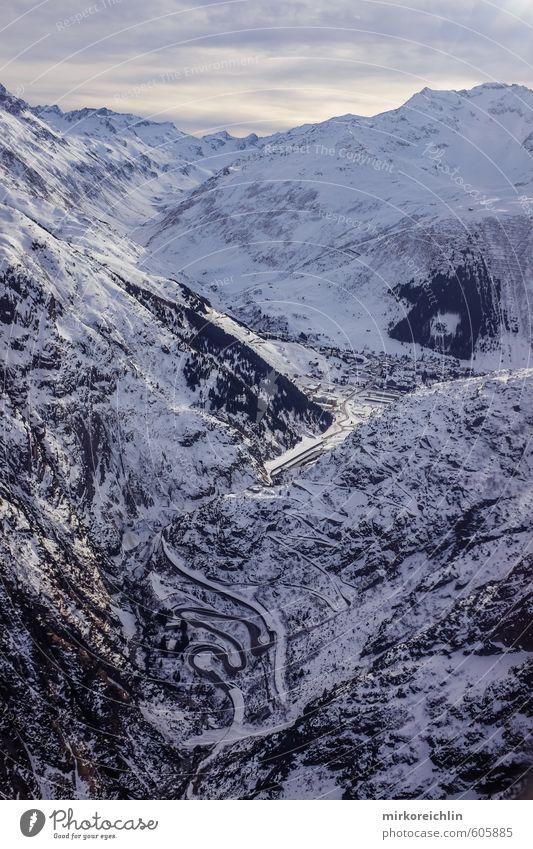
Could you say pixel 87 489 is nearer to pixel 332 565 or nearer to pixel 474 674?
pixel 332 565

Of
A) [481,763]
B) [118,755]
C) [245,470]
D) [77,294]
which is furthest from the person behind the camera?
[77,294]

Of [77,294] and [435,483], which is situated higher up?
[77,294]

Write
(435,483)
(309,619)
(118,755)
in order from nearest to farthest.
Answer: (118,755)
(309,619)
(435,483)

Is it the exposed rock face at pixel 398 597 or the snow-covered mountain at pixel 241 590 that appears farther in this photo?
the snow-covered mountain at pixel 241 590

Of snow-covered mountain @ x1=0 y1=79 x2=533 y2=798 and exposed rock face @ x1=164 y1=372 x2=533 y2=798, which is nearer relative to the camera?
exposed rock face @ x1=164 y1=372 x2=533 y2=798

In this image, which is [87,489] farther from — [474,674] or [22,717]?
[474,674]

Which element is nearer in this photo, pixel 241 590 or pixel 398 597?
pixel 398 597

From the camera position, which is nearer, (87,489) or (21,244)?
(87,489)

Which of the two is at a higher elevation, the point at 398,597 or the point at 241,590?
the point at 398,597

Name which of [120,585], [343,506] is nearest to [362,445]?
[343,506]

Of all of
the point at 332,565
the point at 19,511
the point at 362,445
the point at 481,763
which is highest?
the point at 362,445
